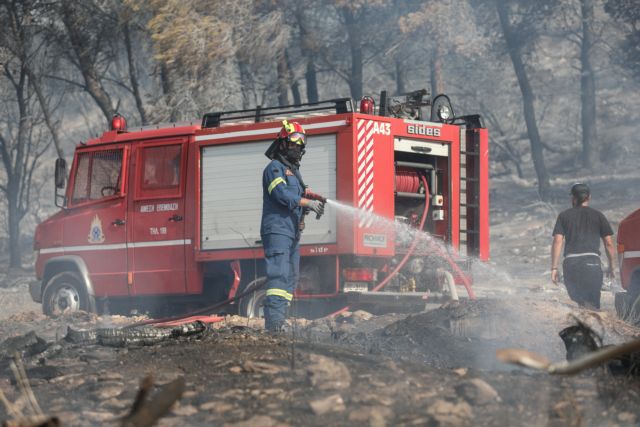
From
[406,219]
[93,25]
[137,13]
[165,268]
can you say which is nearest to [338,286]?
[406,219]

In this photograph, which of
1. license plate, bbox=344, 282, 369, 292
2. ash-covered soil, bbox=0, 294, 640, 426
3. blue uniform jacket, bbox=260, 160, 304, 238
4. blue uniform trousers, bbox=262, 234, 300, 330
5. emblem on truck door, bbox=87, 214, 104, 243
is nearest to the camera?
ash-covered soil, bbox=0, 294, 640, 426

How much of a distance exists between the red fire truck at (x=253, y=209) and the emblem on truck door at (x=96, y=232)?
0.07 ft

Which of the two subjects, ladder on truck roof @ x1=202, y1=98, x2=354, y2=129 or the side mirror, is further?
the side mirror

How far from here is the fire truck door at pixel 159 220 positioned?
1209cm

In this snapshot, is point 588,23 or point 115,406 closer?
point 115,406

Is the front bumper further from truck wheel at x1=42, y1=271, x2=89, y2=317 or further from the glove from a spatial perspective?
the glove

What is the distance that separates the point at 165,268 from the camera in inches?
479

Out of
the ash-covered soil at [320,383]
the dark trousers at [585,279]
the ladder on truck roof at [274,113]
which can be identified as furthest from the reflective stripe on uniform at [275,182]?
the dark trousers at [585,279]

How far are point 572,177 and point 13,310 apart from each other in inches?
709

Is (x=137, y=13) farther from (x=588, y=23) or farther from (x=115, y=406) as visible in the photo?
(x=115, y=406)

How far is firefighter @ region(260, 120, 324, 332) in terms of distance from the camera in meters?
8.72

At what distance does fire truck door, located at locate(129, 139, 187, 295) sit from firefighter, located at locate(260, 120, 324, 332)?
3.10m

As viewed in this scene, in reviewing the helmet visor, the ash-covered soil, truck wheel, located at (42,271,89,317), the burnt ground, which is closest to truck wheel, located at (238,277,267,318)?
the burnt ground

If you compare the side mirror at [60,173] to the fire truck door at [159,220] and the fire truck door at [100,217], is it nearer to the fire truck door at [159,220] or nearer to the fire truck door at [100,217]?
the fire truck door at [100,217]
